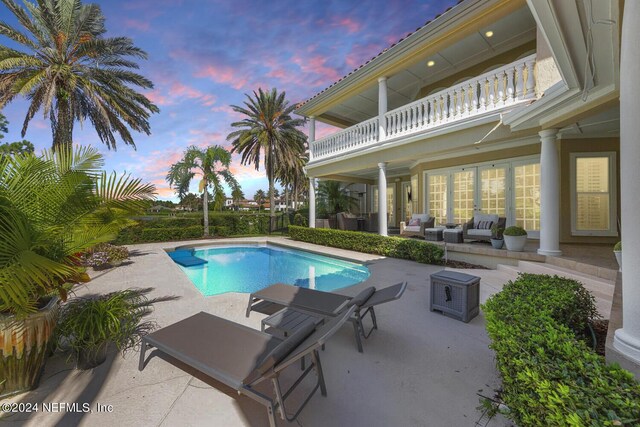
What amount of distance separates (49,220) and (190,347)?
7.29 ft

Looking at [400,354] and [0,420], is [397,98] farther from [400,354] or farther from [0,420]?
[0,420]

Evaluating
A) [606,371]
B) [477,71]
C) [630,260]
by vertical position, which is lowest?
[606,371]

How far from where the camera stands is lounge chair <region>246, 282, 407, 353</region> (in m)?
3.68

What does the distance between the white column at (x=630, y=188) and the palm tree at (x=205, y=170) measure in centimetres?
1874

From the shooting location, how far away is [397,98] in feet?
44.6

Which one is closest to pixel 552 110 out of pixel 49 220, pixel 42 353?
pixel 49 220

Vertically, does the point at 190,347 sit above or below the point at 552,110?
below

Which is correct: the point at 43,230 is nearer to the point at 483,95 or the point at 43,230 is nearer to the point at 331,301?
the point at 331,301

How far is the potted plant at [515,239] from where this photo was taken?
24.8 feet

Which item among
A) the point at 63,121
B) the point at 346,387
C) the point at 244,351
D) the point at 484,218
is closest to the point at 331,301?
the point at 346,387

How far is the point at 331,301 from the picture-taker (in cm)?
418

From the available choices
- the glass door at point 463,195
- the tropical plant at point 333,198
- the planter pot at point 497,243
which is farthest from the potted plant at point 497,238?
the tropical plant at point 333,198

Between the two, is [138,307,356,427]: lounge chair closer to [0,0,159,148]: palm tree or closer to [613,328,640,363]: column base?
[613,328,640,363]: column base

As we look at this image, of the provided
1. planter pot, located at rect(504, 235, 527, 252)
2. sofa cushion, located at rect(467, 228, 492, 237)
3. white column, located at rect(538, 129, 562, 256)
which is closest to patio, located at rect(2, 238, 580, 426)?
white column, located at rect(538, 129, 562, 256)
